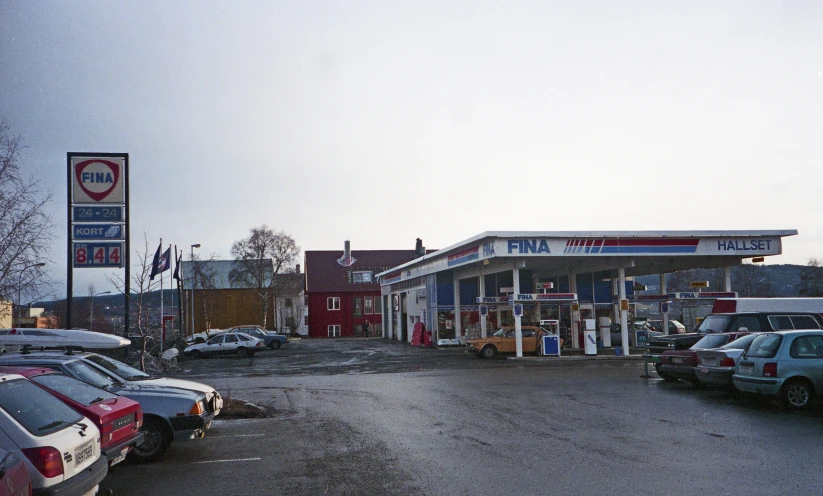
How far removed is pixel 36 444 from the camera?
230 inches

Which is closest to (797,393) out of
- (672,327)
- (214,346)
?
(672,327)

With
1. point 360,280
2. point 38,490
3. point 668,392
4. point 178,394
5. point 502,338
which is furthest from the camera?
point 360,280

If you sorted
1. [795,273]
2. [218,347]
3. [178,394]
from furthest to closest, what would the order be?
[795,273], [218,347], [178,394]

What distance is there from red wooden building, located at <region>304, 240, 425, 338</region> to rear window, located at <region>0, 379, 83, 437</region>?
60096 mm

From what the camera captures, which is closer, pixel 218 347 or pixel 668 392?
pixel 668 392

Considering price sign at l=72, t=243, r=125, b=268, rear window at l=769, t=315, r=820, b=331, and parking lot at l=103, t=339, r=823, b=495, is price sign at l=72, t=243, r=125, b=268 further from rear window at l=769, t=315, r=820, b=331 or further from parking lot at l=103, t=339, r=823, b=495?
rear window at l=769, t=315, r=820, b=331

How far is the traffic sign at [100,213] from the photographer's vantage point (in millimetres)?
20797

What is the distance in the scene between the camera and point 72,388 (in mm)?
8055

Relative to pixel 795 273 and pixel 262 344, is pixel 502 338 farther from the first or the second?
pixel 795 273

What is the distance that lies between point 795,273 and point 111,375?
122917 mm

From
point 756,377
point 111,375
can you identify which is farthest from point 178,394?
point 756,377

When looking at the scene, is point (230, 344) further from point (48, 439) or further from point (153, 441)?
point (48, 439)

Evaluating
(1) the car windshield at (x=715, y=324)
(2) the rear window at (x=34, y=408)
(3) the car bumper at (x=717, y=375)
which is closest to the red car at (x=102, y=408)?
(2) the rear window at (x=34, y=408)

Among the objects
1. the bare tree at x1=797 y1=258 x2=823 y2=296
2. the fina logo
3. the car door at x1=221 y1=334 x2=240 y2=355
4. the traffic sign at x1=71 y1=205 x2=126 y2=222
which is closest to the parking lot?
the traffic sign at x1=71 y1=205 x2=126 y2=222
